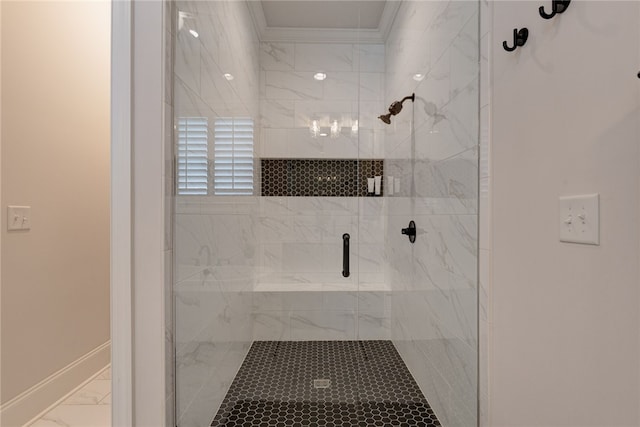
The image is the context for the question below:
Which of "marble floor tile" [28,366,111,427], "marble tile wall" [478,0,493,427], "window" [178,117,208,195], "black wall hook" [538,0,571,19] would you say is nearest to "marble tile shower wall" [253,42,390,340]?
"window" [178,117,208,195]

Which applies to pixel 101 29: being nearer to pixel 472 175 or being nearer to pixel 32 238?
pixel 32 238

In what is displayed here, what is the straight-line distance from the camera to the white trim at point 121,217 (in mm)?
1249

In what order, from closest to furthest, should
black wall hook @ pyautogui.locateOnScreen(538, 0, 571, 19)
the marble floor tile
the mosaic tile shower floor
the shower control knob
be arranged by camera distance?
black wall hook @ pyautogui.locateOnScreen(538, 0, 571, 19) < the mosaic tile shower floor < the marble floor tile < the shower control knob

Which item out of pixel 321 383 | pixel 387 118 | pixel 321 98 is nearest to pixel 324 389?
pixel 321 383

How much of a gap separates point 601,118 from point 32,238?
245cm

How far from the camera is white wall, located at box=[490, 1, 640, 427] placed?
697mm

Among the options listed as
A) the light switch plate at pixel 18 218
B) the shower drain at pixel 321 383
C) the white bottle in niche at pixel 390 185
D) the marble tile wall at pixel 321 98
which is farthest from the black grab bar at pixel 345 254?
the light switch plate at pixel 18 218

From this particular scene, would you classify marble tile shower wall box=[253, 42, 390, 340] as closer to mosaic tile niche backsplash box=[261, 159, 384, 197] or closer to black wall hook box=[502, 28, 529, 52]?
mosaic tile niche backsplash box=[261, 159, 384, 197]

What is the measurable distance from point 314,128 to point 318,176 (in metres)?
0.34

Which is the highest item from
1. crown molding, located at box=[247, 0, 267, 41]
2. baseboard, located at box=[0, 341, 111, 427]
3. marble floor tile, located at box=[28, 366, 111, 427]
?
crown molding, located at box=[247, 0, 267, 41]

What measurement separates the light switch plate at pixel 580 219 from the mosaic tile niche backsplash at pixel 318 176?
4.94 ft

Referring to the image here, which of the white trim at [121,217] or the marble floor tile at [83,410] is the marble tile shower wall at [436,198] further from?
the marble floor tile at [83,410]

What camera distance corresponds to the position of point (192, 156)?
5.07ft

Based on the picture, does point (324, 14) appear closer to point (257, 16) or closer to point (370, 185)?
point (257, 16)
